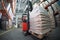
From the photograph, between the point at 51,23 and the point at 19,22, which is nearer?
the point at 51,23

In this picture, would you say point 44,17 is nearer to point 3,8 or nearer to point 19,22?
point 3,8

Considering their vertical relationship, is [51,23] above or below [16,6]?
below

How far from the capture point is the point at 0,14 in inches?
333

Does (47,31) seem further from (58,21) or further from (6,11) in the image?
(6,11)

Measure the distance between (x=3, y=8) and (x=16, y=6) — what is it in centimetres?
444

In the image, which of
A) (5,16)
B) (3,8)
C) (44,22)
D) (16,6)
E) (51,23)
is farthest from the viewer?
(16,6)

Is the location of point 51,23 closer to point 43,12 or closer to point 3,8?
point 43,12

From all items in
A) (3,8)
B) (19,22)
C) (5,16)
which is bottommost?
(19,22)

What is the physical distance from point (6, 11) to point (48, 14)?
434cm

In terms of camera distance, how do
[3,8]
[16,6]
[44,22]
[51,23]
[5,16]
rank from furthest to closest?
1. [16,6]
2. [5,16]
3. [3,8]
4. [51,23]
5. [44,22]

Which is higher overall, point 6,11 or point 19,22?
point 6,11

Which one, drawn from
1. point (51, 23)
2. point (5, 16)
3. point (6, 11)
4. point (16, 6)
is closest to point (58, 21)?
point (51, 23)

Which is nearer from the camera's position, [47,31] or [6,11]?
[47,31]

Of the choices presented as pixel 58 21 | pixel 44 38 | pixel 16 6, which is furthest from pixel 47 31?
pixel 16 6
